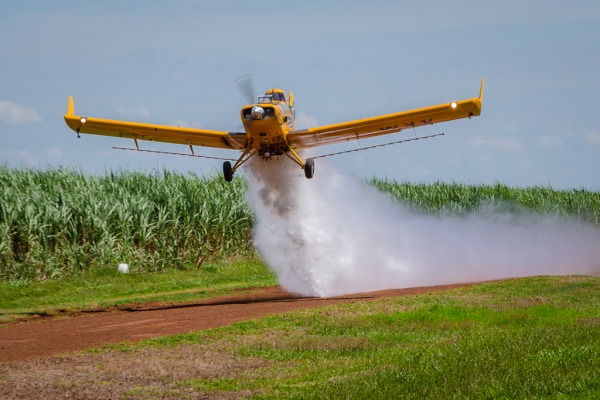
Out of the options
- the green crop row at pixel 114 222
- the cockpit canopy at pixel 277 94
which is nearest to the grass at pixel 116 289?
the green crop row at pixel 114 222

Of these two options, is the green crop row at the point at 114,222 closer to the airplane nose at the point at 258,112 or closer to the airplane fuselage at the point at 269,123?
the airplane fuselage at the point at 269,123

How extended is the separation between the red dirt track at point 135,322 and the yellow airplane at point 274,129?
3598 mm

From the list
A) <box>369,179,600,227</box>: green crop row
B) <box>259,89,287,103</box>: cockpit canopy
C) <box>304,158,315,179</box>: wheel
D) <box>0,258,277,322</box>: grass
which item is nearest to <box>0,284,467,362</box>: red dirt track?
<box>0,258,277,322</box>: grass

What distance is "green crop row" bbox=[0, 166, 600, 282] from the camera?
2725cm

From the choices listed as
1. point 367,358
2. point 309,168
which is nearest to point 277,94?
point 309,168

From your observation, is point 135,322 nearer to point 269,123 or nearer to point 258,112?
point 258,112

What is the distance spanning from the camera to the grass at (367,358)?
10.7 m

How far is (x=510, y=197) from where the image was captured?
1938 inches

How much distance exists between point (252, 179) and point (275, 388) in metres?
13.7

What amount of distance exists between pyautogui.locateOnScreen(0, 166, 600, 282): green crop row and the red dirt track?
18.8 feet

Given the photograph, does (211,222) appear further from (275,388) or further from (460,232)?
(275,388)

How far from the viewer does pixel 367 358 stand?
528 inches

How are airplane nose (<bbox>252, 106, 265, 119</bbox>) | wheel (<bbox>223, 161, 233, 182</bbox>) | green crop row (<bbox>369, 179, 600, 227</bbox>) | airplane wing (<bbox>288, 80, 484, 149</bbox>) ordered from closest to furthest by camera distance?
airplane nose (<bbox>252, 106, 265, 119</bbox>) → airplane wing (<bbox>288, 80, 484, 149</bbox>) → wheel (<bbox>223, 161, 233, 182</bbox>) → green crop row (<bbox>369, 179, 600, 227</bbox>)

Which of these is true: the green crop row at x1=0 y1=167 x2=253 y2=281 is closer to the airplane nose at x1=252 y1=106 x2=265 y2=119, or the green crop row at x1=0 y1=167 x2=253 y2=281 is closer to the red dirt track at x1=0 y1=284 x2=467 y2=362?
the red dirt track at x1=0 y1=284 x2=467 y2=362
